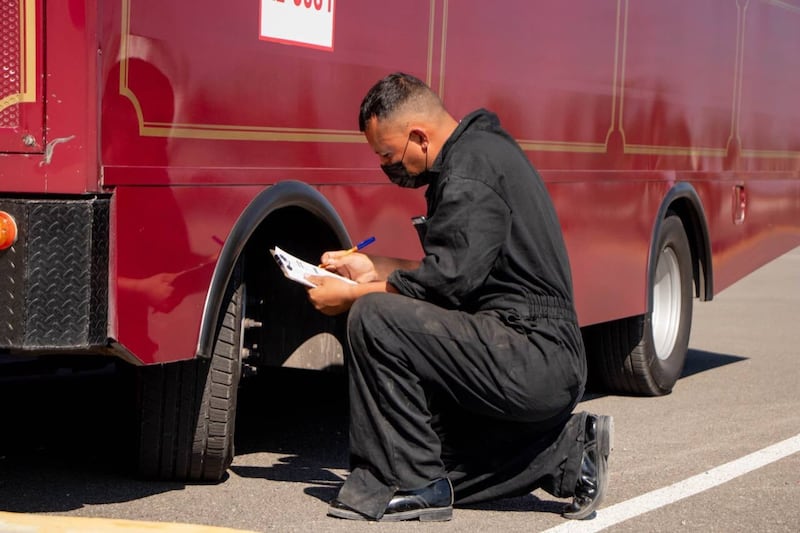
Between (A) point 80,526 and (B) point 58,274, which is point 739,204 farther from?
(A) point 80,526

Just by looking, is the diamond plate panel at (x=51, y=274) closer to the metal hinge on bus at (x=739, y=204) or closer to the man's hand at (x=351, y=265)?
the man's hand at (x=351, y=265)

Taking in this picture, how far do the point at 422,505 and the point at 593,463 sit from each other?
1.93 feet

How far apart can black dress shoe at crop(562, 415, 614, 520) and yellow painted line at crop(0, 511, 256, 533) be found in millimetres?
1328

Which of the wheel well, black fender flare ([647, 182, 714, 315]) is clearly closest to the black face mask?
the wheel well

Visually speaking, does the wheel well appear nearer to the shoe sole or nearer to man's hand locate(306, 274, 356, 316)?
man's hand locate(306, 274, 356, 316)

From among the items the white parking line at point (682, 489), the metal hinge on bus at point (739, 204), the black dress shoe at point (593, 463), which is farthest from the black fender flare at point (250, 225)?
the metal hinge on bus at point (739, 204)

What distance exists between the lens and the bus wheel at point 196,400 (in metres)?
5.06

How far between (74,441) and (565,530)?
2318 mm

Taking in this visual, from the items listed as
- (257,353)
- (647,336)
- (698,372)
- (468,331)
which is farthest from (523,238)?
(698,372)

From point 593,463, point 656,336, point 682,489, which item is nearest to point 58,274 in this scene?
point 593,463

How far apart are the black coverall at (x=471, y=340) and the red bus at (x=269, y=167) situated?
573 millimetres

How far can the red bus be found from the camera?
4.31 m

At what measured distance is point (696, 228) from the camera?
8586mm

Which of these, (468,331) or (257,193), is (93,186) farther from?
(468,331)
